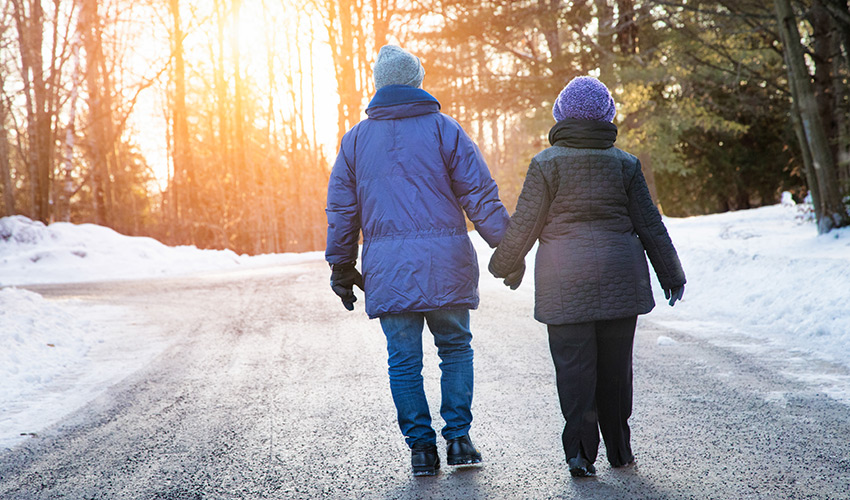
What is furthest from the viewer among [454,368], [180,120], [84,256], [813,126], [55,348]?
[180,120]

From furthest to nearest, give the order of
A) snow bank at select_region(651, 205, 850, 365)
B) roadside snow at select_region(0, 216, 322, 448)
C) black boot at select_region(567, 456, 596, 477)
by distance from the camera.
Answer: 1. snow bank at select_region(651, 205, 850, 365)
2. roadside snow at select_region(0, 216, 322, 448)
3. black boot at select_region(567, 456, 596, 477)

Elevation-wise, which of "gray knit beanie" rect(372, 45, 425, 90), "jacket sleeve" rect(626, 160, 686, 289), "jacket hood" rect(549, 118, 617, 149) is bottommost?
"jacket sleeve" rect(626, 160, 686, 289)

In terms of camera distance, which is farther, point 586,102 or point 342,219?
point 342,219

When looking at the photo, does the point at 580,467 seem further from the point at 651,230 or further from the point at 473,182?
the point at 473,182

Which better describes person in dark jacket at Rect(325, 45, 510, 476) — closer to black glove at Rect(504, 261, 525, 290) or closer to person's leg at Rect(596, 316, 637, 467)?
black glove at Rect(504, 261, 525, 290)

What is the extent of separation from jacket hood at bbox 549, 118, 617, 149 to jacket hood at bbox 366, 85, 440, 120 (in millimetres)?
613

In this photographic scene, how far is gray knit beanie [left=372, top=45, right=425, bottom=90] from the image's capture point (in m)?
3.70

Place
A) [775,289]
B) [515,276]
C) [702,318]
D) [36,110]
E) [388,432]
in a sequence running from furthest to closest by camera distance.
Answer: [36,110], [775,289], [702,318], [388,432], [515,276]

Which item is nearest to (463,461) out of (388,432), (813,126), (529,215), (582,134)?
(388,432)

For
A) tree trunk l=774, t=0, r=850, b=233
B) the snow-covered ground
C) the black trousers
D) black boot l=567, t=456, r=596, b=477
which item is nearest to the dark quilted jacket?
the black trousers

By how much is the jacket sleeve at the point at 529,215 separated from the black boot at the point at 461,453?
35.7 inches

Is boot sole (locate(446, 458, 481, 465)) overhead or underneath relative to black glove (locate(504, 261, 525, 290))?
underneath

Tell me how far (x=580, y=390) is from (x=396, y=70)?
1.72 m

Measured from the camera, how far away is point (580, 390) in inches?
136
